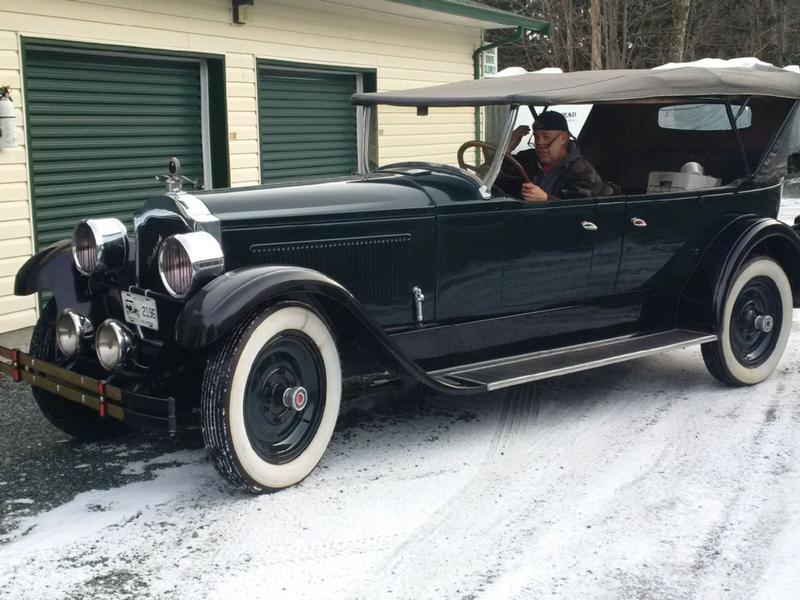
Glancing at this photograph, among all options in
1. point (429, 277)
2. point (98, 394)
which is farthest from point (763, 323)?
point (98, 394)

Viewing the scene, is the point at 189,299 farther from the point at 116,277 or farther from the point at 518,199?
the point at 518,199

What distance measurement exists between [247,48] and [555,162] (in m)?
4.32

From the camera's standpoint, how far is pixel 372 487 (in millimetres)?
4141

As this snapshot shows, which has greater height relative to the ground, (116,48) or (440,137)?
(116,48)

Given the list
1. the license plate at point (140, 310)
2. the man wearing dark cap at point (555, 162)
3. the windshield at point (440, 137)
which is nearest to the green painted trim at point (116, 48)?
the windshield at point (440, 137)

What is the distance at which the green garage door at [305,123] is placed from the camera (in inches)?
370

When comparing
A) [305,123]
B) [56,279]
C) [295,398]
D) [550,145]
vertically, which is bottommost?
[295,398]

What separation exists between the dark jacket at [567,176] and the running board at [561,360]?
846 mm

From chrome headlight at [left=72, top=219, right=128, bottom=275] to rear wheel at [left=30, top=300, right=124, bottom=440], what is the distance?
1.02 ft

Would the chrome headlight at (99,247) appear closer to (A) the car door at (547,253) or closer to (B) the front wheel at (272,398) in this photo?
(B) the front wheel at (272,398)

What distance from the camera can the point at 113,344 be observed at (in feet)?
13.5

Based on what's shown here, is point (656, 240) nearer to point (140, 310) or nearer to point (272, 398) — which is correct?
point (272, 398)

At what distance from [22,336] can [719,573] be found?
5.14 m

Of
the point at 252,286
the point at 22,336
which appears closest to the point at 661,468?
the point at 252,286
